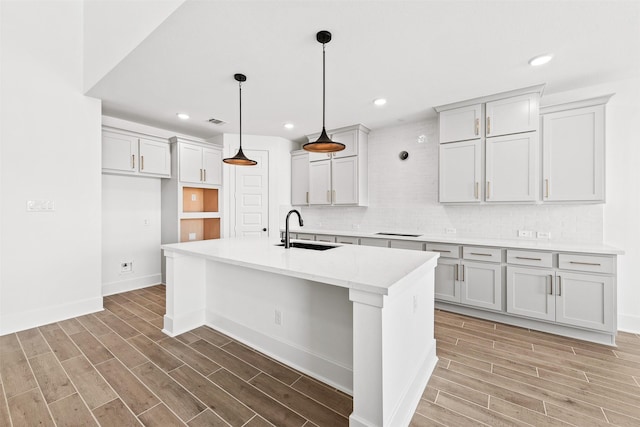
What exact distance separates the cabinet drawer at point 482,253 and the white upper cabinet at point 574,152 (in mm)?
841

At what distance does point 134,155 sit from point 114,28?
72.2 inches

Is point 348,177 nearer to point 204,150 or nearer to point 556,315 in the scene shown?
point 204,150

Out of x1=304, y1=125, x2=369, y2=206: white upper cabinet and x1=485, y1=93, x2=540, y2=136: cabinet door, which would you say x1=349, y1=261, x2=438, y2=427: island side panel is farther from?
x1=304, y1=125, x2=369, y2=206: white upper cabinet

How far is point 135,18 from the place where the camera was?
2367 millimetres

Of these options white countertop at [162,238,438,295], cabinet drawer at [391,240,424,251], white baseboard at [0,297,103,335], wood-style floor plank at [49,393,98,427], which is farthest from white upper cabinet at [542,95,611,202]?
white baseboard at [0,297,103,335]

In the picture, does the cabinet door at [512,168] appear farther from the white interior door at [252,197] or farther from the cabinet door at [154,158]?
the cabinet door at [154,158]

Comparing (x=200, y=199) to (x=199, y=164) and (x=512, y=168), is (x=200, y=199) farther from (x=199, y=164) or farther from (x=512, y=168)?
(x=512, y=168)

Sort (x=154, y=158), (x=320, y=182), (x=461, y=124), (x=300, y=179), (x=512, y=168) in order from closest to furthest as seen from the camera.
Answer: (x=512, y=168) → (x=461, y=124) → (x=154, y=158) → (x=320, y=182) → (x=300, y=179)

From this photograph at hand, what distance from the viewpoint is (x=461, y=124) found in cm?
353

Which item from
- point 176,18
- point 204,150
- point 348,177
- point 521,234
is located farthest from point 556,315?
point 204,150

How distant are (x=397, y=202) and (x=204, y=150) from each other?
11.1ft

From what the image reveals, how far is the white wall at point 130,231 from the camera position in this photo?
4.12 metres

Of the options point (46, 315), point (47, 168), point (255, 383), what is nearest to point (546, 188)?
point (255, 383)

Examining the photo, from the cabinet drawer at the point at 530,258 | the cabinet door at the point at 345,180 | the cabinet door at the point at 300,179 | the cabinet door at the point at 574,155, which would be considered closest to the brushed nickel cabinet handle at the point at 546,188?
the cabinet door at the point at 574,155
